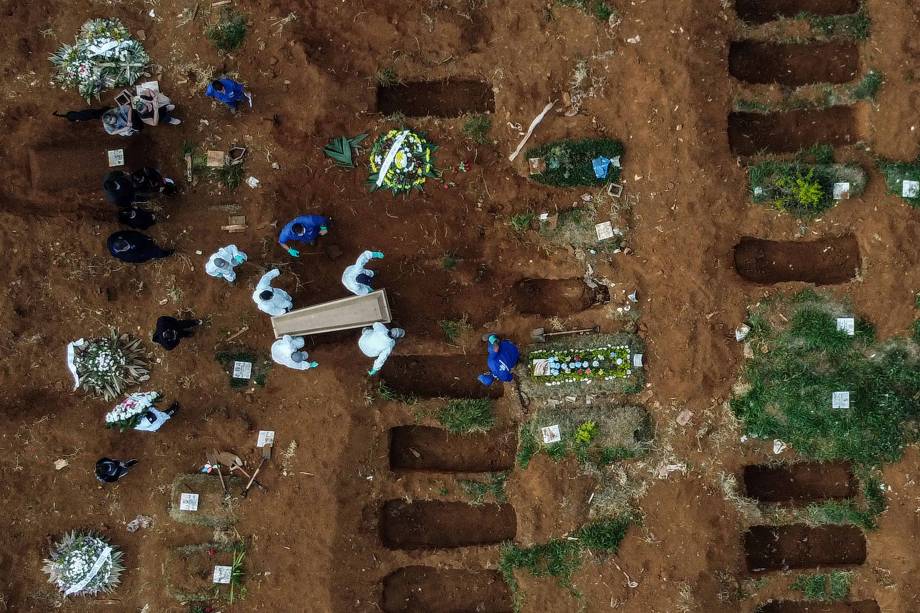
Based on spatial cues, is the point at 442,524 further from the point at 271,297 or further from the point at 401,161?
the point at 401,161

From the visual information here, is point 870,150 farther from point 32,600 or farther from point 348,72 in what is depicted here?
point 32,600

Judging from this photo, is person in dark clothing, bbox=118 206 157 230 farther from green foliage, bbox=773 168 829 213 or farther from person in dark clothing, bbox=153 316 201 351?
green foliage, bbox=773 168 829 213

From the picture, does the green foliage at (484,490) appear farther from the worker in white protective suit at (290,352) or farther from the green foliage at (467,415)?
the worker in white protective suit at (290,352)

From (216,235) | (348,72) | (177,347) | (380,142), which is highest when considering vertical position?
(348,72)

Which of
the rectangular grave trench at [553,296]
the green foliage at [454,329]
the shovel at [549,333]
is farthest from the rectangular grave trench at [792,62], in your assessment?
the green foliage at [454,329]

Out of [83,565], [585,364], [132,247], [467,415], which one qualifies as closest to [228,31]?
[132,247]

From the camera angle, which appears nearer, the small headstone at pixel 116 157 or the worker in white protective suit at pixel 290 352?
the worker in white protective suit at pixel 290 352

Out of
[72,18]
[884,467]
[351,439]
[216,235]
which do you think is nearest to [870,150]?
[884,467]
